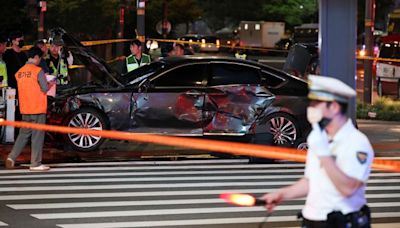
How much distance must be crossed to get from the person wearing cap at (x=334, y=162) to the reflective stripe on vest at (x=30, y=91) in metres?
7.23

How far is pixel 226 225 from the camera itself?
8.02 metres

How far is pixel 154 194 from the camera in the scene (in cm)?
977

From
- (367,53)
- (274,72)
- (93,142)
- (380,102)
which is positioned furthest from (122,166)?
(367,53)

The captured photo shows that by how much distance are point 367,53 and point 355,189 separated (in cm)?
1737

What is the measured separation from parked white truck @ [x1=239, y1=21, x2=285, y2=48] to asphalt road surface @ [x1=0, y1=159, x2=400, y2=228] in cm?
5384

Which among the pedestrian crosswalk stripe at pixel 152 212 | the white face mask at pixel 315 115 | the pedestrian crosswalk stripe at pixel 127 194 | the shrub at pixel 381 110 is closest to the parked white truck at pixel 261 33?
the shrub at pixel 381 110

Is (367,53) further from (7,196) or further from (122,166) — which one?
(7,196)

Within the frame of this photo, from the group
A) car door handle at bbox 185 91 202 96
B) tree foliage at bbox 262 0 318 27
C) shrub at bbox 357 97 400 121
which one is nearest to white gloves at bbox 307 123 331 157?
car door handle at bbox 185 91 202 96

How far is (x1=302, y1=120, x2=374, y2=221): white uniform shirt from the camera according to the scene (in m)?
4.38

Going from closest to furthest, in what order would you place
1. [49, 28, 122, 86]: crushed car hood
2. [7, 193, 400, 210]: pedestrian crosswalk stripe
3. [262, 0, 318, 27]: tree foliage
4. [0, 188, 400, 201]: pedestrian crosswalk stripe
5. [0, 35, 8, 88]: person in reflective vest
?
[7, 193, 400, 210]: pedestrian crosswalk stripe, [0, 188, 400, 201]: pedestrian crosswalk stripe, [49, 28, 122, 86]: crushed car hood, [0, 35, 8, 88]: person in reflective vest, [262, 0, 318, 27]: tree foliage

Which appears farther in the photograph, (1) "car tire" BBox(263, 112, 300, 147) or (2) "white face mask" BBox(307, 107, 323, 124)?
(1) "car tire" BBox(263, 112, 300, 147)

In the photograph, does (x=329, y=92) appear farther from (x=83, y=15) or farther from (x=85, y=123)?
(x=83, y=15)

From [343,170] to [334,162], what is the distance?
8 centimetres

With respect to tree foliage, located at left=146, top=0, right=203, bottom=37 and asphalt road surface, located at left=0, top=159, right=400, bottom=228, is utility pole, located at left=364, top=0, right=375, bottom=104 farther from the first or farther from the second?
tree foliage, located at left=146, top=0, right=203, bottom=37
